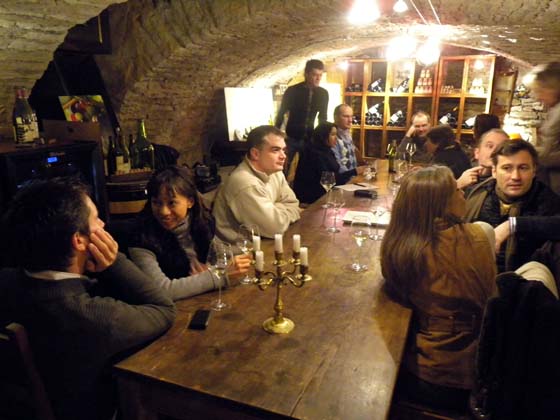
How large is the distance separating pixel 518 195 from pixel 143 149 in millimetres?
3284

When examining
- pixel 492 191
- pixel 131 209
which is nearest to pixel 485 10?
pixel 492 191

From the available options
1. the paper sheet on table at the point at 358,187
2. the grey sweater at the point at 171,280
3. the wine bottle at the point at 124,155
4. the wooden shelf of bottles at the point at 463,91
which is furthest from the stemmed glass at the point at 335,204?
the wooden shelf of bottles at the point at 463,91

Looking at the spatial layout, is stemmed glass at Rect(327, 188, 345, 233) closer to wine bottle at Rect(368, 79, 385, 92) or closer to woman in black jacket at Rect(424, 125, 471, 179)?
woman in black jacket at Rect(424, 125, 471, 179)

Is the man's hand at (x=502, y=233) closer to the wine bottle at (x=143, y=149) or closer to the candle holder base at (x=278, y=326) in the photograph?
the candle holder base at (x=278, y=326)

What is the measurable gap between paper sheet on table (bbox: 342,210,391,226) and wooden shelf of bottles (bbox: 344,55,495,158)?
17.3 feet

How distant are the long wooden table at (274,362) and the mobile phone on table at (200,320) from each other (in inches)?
0.9

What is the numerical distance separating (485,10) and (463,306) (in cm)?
302

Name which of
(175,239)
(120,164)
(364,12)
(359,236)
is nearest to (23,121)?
(120,164)

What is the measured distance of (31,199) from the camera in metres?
1.22

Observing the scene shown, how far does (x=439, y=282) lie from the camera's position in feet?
5.05

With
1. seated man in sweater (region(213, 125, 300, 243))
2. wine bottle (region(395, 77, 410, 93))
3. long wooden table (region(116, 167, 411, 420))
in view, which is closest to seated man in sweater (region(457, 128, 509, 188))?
seated man in sweater (region(213, 125, 300, 243))

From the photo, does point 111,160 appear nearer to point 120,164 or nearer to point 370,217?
point 120,164

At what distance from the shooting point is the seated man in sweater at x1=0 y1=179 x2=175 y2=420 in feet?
3.89

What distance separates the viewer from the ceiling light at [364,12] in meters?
3.57
